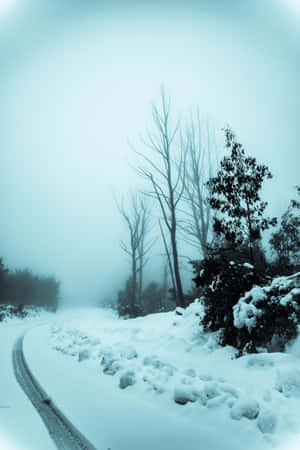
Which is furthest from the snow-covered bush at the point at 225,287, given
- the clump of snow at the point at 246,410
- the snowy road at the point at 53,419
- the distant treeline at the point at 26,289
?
the distant treeline at the point at 26,289

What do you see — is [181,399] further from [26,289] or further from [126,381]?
[26,289]

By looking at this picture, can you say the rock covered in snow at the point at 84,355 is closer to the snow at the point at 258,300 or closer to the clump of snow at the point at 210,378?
the clump of snow at the point at 210,378

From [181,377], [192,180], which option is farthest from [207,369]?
[192,180]

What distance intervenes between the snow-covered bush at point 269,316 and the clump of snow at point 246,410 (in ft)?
5.36

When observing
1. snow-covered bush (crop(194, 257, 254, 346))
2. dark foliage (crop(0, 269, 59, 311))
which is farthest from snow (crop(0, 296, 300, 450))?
dark foliage (crop(0, 269, 59, 311))

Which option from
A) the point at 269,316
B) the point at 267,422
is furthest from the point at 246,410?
the point at 269,316

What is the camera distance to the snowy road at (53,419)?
66.6 inches

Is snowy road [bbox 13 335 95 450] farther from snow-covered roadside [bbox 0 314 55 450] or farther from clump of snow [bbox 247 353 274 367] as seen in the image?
clump of snow [bbox 247 353 274 367]

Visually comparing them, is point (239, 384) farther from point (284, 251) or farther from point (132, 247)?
point (132, 247)

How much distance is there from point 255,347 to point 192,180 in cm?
897

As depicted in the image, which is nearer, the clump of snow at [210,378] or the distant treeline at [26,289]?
the clump of snow at [210,378]

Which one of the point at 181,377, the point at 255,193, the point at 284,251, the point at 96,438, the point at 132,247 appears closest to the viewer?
the point at 96,438

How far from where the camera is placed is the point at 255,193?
198 inches

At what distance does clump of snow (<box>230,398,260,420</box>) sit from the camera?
193cm
